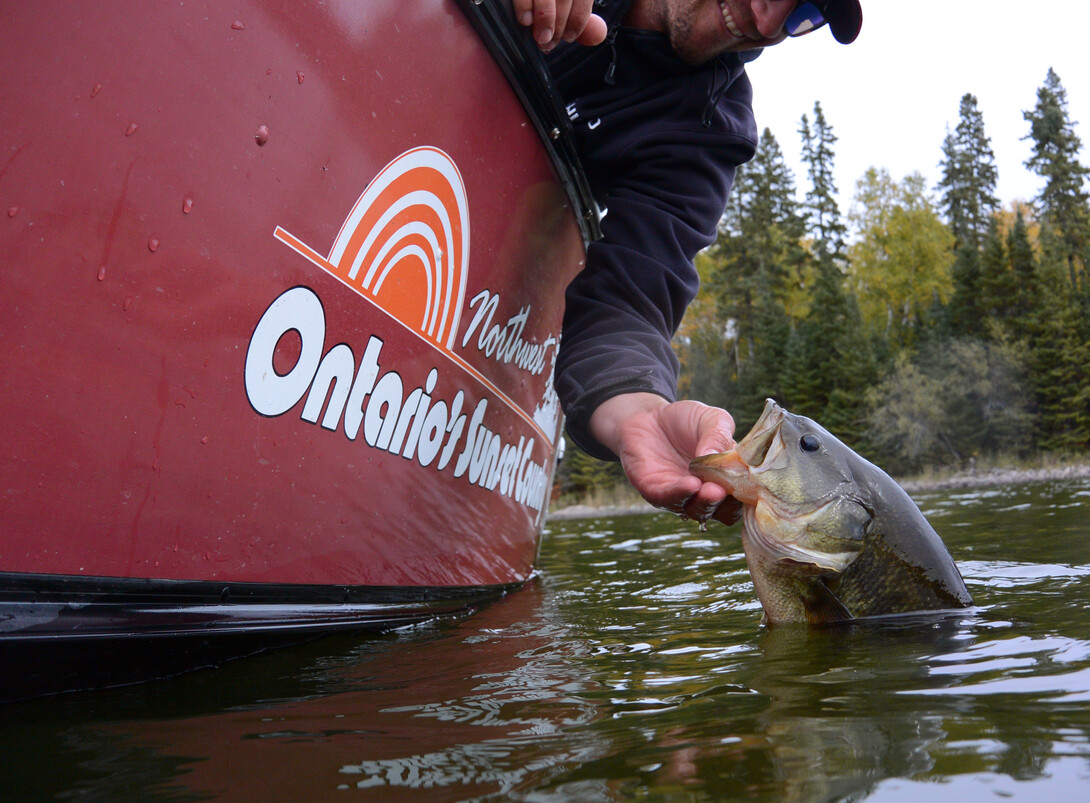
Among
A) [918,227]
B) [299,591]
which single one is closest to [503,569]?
[299,591]

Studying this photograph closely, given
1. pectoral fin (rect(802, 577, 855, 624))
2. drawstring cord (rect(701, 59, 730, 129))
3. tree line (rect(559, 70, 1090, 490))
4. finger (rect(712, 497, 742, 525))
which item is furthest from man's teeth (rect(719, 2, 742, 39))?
tree line (rect(559, 70, 1090, 490))

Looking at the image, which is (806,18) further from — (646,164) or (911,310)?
(911,310)

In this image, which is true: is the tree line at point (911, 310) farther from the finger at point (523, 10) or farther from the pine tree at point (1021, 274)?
the finger at point (523, 10)

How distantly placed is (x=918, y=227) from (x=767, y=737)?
1768 inches

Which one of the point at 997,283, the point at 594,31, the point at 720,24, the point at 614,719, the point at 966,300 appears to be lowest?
the point at 614,719

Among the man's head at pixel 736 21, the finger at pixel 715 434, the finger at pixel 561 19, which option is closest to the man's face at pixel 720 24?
the man's head at pixel 736 21

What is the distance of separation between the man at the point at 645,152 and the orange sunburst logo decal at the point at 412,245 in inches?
20.1

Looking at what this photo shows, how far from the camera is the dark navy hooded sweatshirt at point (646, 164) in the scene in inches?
113

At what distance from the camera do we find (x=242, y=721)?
1438 mm

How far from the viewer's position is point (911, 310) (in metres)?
42.8

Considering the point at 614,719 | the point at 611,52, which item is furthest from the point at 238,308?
the point at 611,52

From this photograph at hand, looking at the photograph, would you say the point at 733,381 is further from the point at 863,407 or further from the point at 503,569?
the point at 503,569

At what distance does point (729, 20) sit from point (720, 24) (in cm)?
3

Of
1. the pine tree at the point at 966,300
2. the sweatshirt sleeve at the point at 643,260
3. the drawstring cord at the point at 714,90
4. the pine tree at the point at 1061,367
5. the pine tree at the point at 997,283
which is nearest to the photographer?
the sweatshirt sleeve at the point at 643,260
